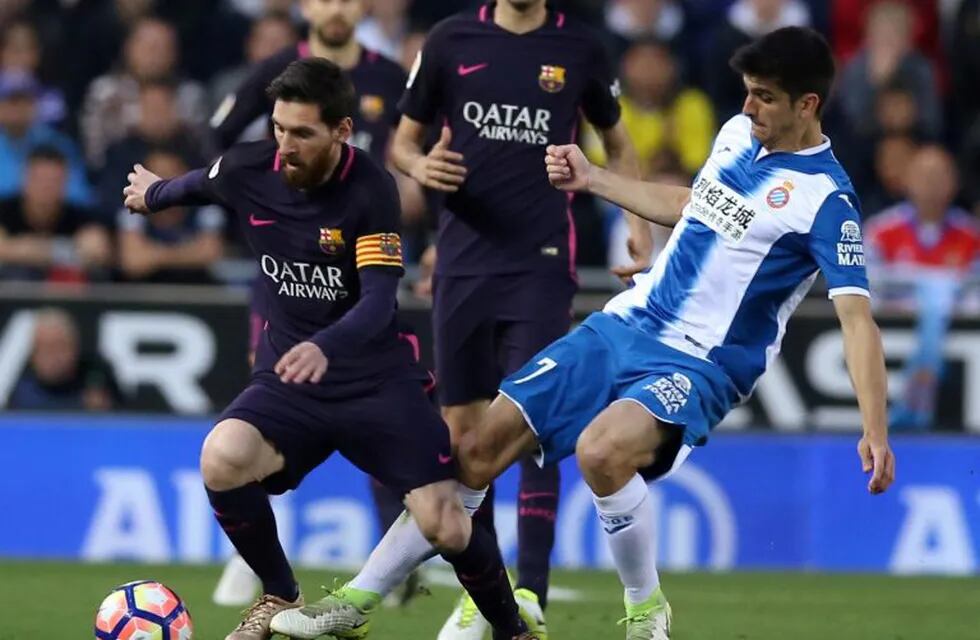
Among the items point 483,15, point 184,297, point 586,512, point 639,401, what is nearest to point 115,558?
point 184,297

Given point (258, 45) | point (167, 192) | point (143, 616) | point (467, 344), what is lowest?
point (143, 616)

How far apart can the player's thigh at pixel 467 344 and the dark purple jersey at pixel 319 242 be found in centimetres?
111

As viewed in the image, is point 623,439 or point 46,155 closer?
point 623,439

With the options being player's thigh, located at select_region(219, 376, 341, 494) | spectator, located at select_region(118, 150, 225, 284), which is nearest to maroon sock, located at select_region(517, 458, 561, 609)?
player's thigh, located at select_region(219, 376, 341, 494)

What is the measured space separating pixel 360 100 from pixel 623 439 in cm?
318

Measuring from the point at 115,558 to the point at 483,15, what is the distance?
450 cm

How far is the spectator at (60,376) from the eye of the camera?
12.2 meters

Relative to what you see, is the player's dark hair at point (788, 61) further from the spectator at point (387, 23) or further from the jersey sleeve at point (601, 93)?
the spectator at point (387, 23)

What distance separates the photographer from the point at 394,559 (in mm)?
7383

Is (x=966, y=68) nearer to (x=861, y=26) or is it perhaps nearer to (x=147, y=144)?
(x=861, y=26)

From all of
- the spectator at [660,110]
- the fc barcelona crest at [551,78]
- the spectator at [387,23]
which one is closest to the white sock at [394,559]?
the fc barcelona crest at [551,78]

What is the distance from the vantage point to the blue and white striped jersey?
715cm

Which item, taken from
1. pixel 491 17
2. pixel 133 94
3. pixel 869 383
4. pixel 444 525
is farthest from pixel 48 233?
pixel 869 383

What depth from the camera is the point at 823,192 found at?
7137 mm
